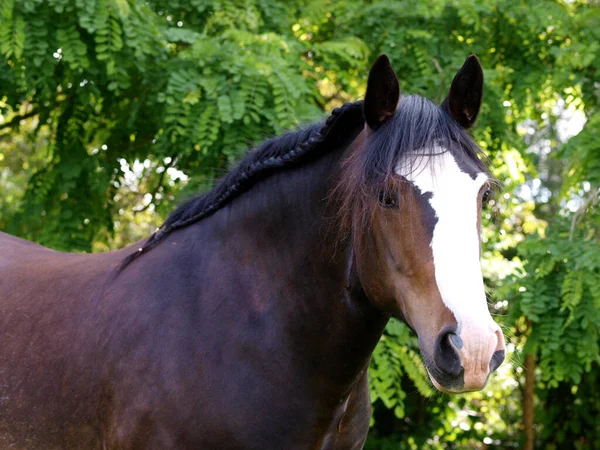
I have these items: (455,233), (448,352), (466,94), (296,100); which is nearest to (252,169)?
(466,94)

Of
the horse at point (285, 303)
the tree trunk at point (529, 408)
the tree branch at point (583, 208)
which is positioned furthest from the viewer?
the tree trunk at point (529, 408)

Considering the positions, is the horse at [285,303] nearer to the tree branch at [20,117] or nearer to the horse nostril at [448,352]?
the horse nostril at [448,352]

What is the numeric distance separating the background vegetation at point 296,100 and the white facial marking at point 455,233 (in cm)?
212

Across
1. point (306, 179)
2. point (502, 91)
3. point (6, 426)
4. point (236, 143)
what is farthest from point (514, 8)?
point (6, 426)

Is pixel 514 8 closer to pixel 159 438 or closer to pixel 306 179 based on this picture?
pixel 306 179

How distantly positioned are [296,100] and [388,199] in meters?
2.87

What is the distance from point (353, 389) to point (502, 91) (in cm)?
373

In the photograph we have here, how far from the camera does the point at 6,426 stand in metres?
2.87

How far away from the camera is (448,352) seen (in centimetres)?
198

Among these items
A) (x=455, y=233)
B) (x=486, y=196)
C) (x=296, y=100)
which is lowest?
(x=455, y=233)

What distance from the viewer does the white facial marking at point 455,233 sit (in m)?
1.96

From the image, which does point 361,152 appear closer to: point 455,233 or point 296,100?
point 455,233

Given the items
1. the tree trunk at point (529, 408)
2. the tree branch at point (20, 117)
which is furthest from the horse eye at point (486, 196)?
the tree trunk at point (529, 408)

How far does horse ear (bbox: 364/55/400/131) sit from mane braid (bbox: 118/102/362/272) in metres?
0.17
